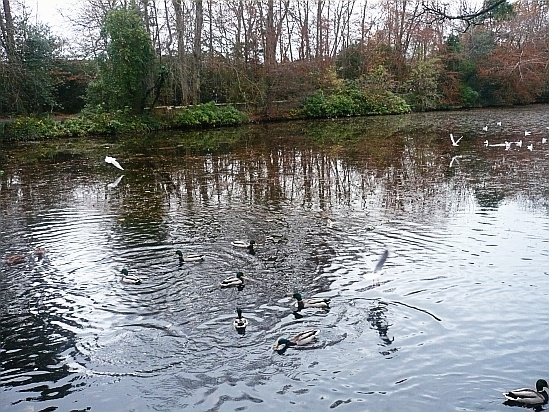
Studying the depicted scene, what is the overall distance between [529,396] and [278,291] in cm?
372

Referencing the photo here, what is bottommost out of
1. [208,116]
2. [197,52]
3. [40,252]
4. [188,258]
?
[188,258]

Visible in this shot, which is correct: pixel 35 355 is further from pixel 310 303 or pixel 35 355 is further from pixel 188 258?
pixel 310 303

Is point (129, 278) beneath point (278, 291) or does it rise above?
above

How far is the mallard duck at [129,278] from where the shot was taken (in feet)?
28.7

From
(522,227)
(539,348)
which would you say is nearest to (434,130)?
(522,227)

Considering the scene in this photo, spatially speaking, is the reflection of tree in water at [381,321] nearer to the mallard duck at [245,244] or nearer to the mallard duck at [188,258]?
the mallard duck at [245,244]

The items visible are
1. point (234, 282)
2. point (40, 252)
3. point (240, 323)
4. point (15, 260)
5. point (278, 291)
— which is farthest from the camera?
point (40, 252)

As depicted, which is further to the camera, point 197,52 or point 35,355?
point 197,52

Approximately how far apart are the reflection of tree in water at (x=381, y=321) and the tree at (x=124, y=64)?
27717 millimetres

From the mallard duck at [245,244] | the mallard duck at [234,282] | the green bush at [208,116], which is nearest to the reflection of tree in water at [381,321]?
the mallard duck at [234,282]

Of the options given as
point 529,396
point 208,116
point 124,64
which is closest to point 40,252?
point 529,396

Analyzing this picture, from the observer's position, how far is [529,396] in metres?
5.66

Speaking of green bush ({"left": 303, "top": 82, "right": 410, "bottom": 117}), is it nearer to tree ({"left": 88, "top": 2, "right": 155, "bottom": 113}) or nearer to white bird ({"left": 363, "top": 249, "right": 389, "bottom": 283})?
tree ({"left": 88, "top": 2, "right": 155, "bottom": 113})

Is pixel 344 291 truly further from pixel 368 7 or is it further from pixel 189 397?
pixel 368 7
